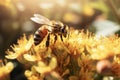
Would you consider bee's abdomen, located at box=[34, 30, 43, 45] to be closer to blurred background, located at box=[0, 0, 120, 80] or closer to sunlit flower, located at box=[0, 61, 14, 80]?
sunlit flower, located at box=[0, 61, 14, 80]

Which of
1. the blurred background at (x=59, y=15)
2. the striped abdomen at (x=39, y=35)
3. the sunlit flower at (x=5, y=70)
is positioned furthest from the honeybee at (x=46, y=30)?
the blurred background at (x=59, y=15)

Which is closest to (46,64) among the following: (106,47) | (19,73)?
(106,47)

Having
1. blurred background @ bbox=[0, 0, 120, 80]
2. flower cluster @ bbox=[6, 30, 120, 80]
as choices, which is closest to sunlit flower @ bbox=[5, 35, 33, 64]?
flower cluster @ bbox=[6, 30, 120, 80]

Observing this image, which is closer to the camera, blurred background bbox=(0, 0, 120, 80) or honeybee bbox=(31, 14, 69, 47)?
honeybee bbox=(31, 14, 69, 47)

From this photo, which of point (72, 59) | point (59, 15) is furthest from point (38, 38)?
point (59, 15)

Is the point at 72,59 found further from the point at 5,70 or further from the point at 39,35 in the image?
the point at 5,70

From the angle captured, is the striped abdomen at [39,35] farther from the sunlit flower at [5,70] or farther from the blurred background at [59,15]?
the blurred background at [59,15]
